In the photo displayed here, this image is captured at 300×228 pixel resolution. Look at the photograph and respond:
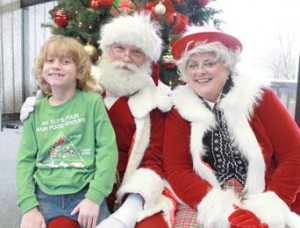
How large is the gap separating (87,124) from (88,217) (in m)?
0.38

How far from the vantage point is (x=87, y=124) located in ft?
4.53

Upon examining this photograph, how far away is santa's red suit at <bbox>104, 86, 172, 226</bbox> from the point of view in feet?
4.73

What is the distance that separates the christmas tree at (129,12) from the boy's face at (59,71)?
2.89 feet

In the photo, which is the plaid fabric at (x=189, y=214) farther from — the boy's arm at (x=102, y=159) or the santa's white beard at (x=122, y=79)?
the santa's white beard at (x=122, y=79)

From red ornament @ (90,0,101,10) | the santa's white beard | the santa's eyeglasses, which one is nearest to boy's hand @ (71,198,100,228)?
the santa's white beard

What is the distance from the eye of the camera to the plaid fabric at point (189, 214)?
1.34 metres

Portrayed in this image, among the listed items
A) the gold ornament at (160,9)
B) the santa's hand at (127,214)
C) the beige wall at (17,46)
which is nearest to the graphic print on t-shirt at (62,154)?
the santa's hand at (127,214)

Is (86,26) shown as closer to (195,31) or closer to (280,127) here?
(195,31)

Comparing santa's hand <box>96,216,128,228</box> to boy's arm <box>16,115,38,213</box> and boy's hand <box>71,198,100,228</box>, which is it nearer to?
boy's hand <box>71,198,100,228</box>

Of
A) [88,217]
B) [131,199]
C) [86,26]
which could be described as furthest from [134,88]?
[86,26]

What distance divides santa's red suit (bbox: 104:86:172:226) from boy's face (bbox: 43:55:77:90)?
1.05 feet

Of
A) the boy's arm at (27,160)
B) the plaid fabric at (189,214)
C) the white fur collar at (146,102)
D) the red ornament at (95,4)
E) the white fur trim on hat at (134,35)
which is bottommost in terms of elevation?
the plaid fabric at (189,214)

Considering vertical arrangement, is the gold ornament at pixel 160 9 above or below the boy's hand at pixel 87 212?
above

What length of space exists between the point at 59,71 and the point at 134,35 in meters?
0.46
